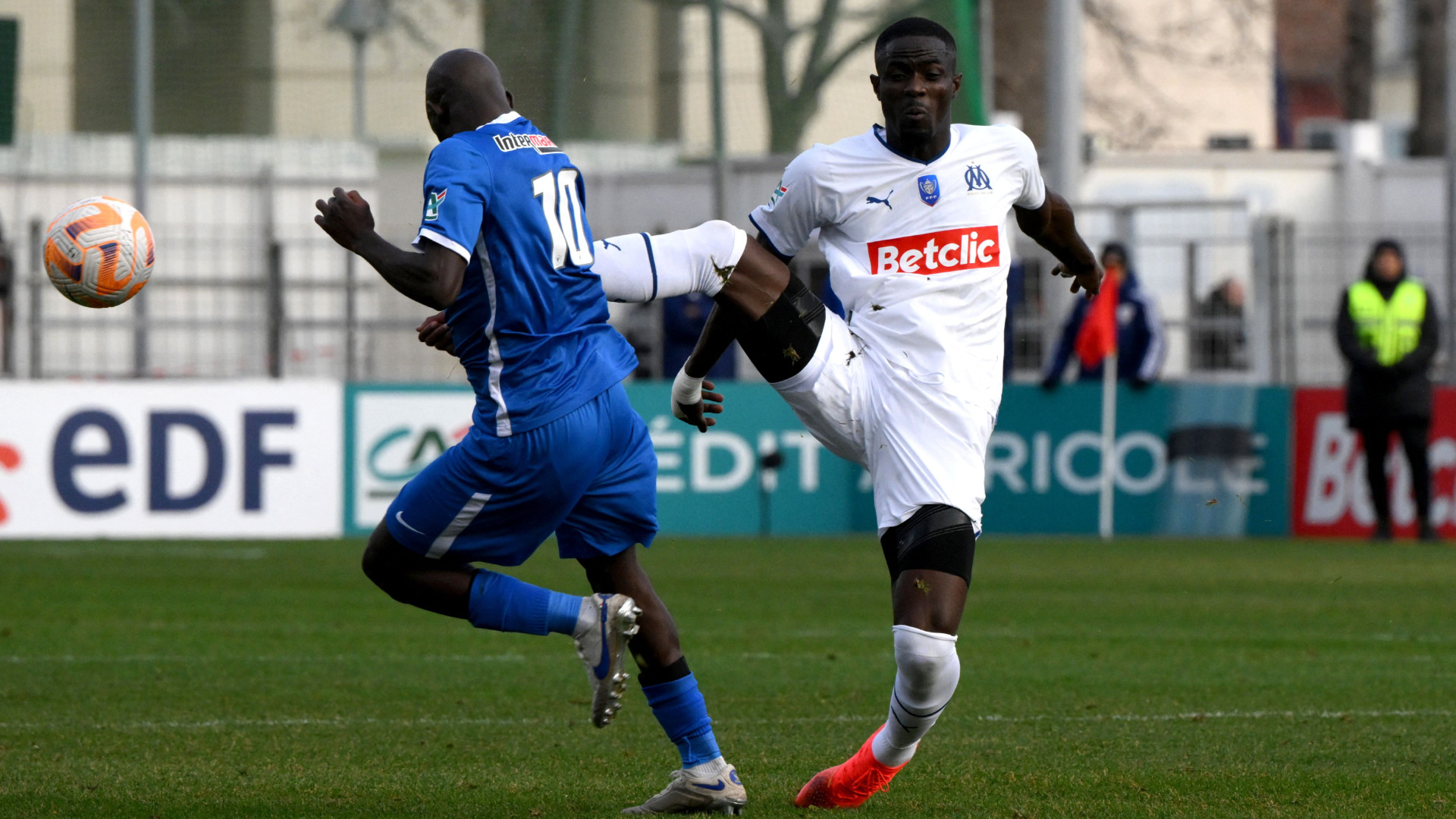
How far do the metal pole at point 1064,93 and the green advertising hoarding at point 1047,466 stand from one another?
88.4 inches

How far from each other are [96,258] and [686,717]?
7.12 ft

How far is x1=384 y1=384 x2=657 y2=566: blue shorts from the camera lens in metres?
5.42

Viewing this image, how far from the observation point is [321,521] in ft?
50.8

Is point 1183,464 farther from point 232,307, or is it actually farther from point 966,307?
point 966,307

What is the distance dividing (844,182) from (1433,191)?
678 inches

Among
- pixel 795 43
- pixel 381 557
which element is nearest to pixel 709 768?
pixel 381 557

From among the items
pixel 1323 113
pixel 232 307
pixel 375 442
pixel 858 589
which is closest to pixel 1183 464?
pixel 858 589

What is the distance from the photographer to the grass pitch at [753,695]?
5969mm

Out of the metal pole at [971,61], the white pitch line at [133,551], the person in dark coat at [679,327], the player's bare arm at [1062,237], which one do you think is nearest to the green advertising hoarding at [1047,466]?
the person in dark coat at [679,327]

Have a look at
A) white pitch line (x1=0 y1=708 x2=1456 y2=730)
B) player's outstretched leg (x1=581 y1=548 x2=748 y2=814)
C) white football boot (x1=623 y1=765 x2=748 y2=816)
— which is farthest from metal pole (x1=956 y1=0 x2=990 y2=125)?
white football boot (x1=623 y1=765 x2=748 y2=816)

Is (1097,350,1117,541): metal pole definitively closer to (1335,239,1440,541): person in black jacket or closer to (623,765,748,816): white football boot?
(1335,239,1440,541): person in black jacket

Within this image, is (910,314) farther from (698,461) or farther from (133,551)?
(698,461)

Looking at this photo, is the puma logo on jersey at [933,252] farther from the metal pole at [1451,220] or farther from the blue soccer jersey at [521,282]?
the metal pole at [1451,220]

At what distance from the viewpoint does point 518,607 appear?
217 inches
